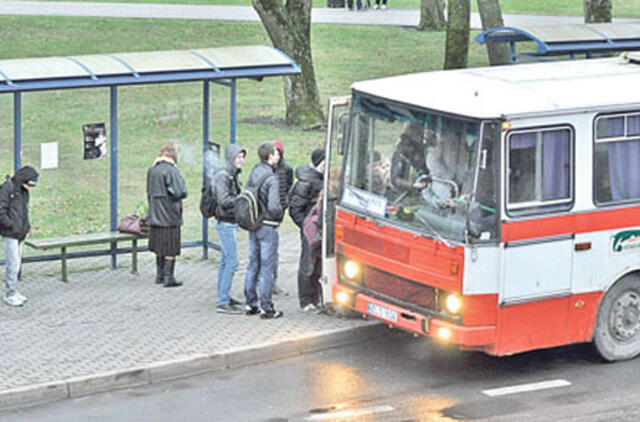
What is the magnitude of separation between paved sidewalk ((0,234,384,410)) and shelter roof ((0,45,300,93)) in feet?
7.56

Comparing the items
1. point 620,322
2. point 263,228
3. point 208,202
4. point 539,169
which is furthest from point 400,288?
point 208,202

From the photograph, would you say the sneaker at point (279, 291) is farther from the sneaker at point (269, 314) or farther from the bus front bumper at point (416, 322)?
the bus front bumper at point (416, 322)

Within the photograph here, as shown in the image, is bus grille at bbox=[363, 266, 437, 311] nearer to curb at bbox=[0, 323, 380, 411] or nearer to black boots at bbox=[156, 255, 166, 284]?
curb at bbox=[0, 323, 380, 411]

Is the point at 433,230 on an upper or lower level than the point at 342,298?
upper

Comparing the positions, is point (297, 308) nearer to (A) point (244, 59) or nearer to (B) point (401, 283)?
(B) point (401, 283)

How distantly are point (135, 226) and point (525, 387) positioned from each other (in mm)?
5491

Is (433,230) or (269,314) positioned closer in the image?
(433,230)

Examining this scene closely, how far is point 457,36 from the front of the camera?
27.7m

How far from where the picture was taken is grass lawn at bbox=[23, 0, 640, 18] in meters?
50.3

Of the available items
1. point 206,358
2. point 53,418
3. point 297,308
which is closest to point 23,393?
point 53,418

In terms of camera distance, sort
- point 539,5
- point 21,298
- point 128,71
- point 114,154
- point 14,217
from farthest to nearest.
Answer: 1. point 539,5
2. point 114,154
3. point 128,71
4. point 21,298
5. point 14,217

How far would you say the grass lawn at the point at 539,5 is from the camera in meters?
50.3

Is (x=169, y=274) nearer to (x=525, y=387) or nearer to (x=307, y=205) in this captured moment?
(x=307, y=205)

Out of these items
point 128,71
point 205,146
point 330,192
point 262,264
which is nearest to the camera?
point 330,192
